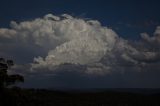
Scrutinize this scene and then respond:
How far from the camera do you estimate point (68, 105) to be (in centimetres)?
Answer: 19650

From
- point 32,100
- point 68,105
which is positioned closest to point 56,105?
point 68,105

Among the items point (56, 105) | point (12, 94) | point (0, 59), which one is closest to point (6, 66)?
point (0, 59)

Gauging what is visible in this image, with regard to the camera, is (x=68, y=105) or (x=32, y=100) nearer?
(x=32, y=100)

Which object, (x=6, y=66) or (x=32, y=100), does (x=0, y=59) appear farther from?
(x=32, y=100)

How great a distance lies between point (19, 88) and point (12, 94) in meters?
2.82

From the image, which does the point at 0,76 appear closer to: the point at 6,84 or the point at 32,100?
the point at 6,84

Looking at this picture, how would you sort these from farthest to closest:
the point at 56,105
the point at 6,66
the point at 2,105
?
the point at 56,105 < the point at 6,66 < the point at 2,105

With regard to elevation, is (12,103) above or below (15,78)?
below

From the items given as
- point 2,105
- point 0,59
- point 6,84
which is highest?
point 0,59

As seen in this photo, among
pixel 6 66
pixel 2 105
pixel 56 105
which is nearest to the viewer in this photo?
pixel 2 105

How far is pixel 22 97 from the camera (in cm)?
6606

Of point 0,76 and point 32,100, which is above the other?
point 0,76

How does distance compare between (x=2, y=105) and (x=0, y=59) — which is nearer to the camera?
(x=2, y=105)

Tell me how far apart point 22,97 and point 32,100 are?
16.7 feet
